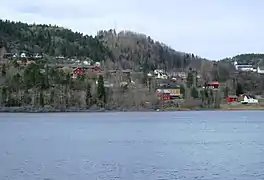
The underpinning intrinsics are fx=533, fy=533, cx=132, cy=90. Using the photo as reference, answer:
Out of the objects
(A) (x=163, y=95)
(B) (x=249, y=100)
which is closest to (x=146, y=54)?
(B) (x=249, y=100)

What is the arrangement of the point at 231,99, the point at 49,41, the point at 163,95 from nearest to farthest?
the point at 163,95
the point at 231,99
the point at 49,41

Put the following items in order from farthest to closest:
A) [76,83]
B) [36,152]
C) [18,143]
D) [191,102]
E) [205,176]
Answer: [191,102]
[76,83]
[18,143]
[36,152]
[205,176]

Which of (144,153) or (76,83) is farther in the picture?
(76,83)

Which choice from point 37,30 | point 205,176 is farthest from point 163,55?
point 205,176

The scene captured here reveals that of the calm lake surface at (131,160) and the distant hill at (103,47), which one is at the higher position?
the distant hill at (103,47)

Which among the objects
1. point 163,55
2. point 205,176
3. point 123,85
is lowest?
point 205,176

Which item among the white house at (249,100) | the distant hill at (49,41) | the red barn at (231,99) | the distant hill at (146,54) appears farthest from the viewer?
the distant hill at (146,54)

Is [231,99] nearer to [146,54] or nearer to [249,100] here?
[249,100]

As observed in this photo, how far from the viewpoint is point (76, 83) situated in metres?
95.5

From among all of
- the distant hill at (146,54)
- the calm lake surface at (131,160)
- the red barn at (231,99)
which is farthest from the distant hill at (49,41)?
the calm lake surface at (131,160)

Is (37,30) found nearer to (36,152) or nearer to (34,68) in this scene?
(34,68)

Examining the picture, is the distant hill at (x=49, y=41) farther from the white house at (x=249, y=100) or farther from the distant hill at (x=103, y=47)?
the white house at (x=249, y=100)

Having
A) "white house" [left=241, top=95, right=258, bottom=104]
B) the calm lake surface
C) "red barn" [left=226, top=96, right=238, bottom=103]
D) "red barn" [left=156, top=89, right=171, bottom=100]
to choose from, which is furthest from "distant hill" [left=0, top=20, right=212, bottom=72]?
the calm lake surface

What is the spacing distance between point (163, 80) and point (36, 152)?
100 m
